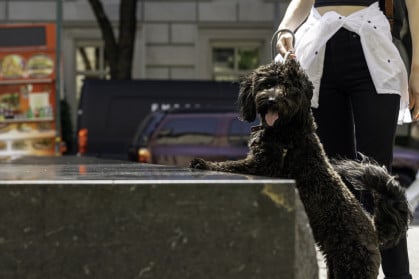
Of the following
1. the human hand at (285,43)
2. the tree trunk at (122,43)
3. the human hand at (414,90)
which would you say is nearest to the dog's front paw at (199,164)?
the human hand at (285,43)

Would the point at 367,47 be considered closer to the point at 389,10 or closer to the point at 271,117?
the point at 389,10

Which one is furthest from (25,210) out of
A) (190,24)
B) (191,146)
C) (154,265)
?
(190,24)

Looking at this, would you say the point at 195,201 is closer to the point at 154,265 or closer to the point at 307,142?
the point at 154,265

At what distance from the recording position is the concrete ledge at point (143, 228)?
2.51 m

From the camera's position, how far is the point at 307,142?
323 centimetres

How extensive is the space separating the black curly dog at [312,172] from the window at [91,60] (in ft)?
61.1

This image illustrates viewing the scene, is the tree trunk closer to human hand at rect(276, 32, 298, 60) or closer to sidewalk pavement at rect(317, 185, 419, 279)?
sidewalk pavement at rect(317, 185, 419, 279)

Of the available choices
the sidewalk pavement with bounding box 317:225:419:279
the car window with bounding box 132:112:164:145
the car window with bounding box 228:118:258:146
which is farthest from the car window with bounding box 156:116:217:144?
the sidewalk pavement with bounding box 317:225:419:279

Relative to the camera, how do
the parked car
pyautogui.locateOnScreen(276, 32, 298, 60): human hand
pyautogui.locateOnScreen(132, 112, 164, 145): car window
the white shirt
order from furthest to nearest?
1. pyautogui.locateOnScreen(132, 112, 164, 145): car window
2. the parked car
3. the white shirt
4. pyautogui.locateOnScreen(276, 32, 298, 60): human hand

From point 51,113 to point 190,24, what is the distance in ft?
20.3

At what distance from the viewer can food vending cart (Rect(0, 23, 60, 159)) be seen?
1577cm

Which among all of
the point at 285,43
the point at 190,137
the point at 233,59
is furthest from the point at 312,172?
the point at 233,59

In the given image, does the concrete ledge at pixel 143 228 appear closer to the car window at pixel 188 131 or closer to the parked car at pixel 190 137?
the parked car at pixel 190 137

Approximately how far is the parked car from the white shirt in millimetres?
8994
